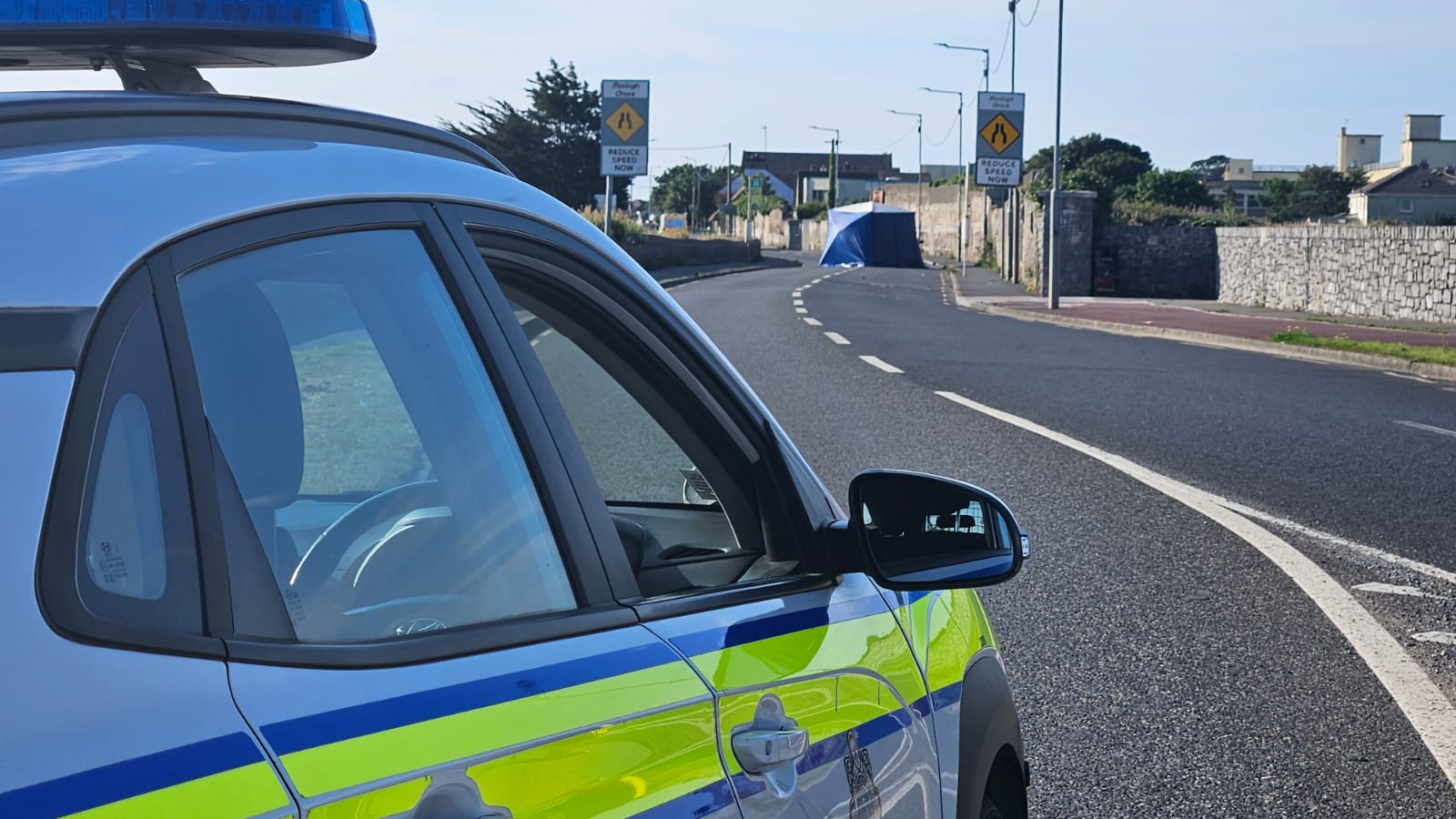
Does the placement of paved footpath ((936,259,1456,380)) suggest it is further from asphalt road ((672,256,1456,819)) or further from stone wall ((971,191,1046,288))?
asphalt road ((672,256,1456,819))

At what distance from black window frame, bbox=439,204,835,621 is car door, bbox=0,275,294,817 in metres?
0.53

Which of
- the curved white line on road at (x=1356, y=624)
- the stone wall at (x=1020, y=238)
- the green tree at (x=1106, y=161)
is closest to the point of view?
the curved white line on road at (x=1356, y=624)

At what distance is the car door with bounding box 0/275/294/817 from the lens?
100 centimetres

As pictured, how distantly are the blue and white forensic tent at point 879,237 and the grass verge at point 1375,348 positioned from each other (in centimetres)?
4327

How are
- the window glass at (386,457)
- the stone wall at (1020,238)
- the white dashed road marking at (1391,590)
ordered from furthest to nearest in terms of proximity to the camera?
the stone wall at (1020,238) < the white dashed road marking at (1391,590) < the window glass at (386,457)

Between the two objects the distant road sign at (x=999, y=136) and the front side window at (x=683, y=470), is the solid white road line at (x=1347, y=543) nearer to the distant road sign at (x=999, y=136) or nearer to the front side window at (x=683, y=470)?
the front side window at (x=683, y=470)

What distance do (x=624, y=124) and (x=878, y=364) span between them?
47.3ft

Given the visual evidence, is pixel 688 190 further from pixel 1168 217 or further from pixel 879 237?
pixel 1168 217

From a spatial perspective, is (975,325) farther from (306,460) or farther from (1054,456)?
(306,460)

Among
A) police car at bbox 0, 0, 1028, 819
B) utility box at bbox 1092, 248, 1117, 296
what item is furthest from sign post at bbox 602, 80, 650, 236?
police car at bbox 0, 0, 1028, 819

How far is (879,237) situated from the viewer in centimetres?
6531

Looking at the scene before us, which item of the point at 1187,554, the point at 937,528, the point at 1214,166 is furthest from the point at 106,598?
the point at 1214,166

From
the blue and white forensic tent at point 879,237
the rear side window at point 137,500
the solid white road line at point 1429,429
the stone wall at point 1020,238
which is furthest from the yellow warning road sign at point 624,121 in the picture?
the blue and white forensic tent at point 879,237

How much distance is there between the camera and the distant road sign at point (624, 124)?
96.5 ft
